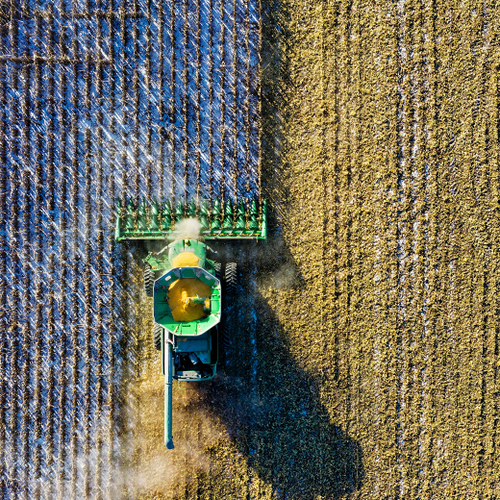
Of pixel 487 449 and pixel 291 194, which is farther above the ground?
pixel 291 194

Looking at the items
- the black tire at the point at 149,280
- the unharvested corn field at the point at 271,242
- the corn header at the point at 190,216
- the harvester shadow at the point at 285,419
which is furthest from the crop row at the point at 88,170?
the harvester shadow at the point at 285,419

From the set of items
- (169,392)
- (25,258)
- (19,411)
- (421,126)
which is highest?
(421,126)

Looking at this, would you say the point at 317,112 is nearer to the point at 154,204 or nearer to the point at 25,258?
the point at 154,204

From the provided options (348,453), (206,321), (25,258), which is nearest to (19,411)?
(25,258)

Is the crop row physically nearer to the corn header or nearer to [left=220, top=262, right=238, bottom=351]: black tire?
the corn header

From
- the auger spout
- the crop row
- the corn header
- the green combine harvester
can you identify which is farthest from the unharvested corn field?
the auger spout
